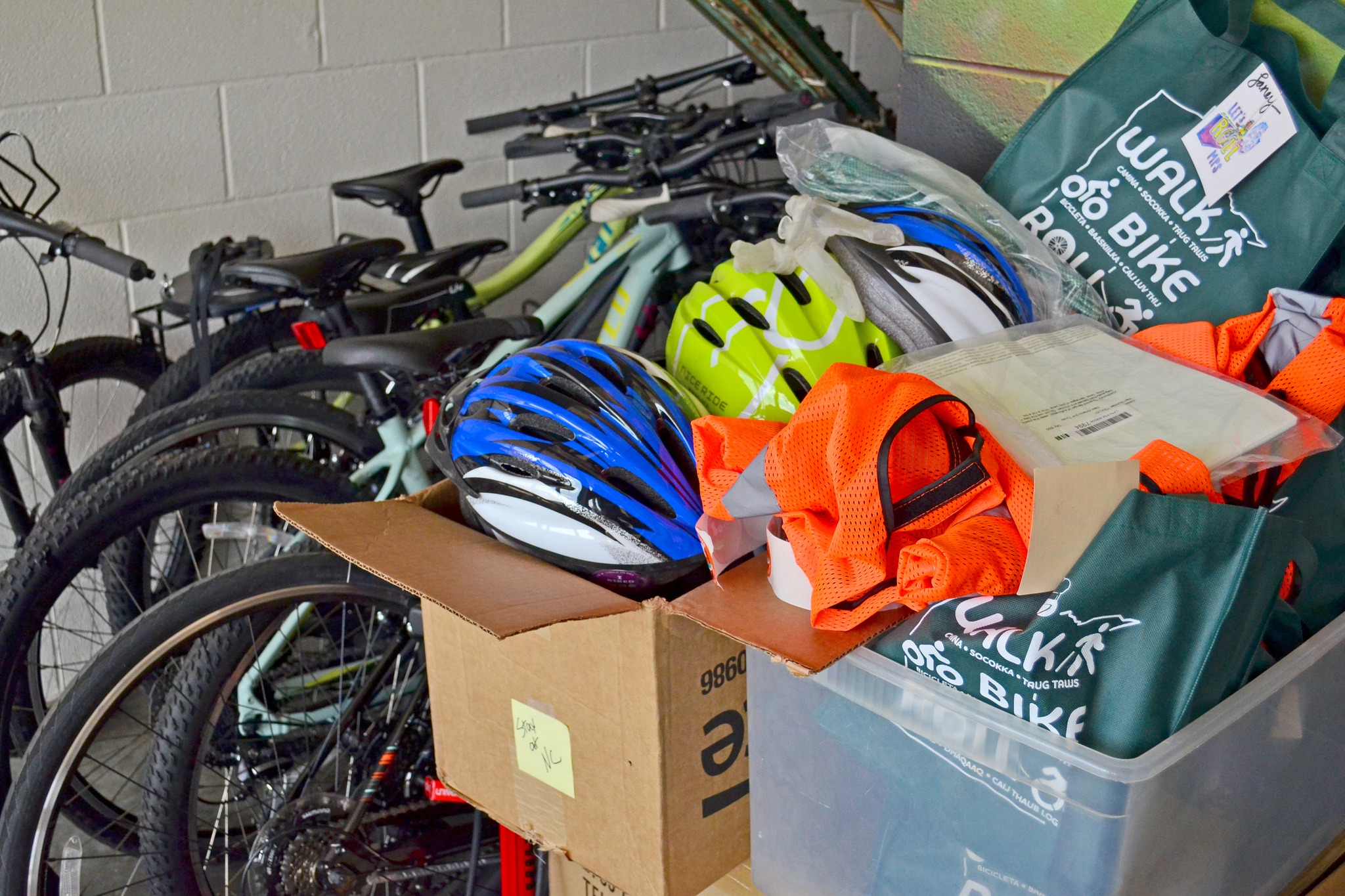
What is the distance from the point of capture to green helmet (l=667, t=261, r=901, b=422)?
1114mm

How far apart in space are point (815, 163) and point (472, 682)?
0.68 metres

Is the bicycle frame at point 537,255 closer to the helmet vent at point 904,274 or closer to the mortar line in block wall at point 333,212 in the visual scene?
the mortar line in block wall at point 333,212

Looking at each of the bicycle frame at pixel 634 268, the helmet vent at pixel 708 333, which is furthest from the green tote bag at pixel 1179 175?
the bicycle frame at pixel 634 268

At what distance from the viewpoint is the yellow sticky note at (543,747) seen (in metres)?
0.97

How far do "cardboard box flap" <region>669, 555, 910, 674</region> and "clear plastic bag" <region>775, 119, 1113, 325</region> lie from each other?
0.49 meters

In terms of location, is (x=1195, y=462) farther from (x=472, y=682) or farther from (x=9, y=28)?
(x=9, y=28)

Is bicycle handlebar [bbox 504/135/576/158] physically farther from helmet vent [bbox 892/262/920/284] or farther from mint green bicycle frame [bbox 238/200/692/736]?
helmet vent [bbox 892/262/920/284]

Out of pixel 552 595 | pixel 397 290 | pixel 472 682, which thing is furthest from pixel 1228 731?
pixel 397 290

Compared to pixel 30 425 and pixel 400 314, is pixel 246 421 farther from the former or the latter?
pixel 30 425

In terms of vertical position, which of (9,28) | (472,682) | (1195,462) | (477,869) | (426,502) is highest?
(9,28)

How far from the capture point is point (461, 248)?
1934mm

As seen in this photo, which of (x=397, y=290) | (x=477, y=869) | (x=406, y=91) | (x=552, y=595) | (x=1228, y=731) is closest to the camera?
(x=1228, y=731)

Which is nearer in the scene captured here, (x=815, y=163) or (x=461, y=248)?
(x=815, y=163)

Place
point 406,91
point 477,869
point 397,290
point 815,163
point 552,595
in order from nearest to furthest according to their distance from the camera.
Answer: point 552,595
point 815,163
point 477,869
point 397,290
point 406,91
